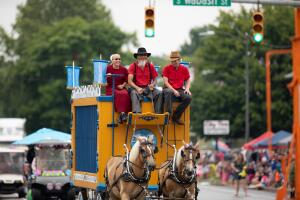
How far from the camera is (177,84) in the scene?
2130cm

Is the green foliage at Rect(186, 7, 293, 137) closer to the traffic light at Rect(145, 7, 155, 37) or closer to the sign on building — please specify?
the sign on building

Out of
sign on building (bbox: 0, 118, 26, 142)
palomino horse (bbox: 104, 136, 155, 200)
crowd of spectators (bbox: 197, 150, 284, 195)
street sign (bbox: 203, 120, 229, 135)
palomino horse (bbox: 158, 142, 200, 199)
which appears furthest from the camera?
sign on building (bbox: 0, 118, 26, 142)

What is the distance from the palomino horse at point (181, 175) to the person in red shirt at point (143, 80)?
1.35 metres

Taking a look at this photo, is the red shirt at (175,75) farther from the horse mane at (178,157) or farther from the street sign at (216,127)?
the street sign at (216,127)

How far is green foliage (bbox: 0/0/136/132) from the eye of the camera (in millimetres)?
85688

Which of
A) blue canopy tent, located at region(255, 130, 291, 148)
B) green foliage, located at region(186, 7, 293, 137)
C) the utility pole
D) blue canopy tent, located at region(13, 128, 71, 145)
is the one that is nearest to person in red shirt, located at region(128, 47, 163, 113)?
the utility pole

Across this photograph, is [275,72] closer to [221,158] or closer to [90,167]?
[221,158]

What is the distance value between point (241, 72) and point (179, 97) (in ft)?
159

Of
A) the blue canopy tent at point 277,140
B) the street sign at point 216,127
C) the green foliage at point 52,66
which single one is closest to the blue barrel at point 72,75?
the blue canopy tent at point 277,140

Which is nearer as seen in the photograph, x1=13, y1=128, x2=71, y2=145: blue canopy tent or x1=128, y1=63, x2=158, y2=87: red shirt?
x1=128, y1=63, x2=158, y2=87: red shirt

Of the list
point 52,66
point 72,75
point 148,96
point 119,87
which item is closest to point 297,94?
point 72,75

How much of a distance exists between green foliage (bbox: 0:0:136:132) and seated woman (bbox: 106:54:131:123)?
6186 centimetres

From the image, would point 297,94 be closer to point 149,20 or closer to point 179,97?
point 149,20

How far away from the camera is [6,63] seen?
97.6m
